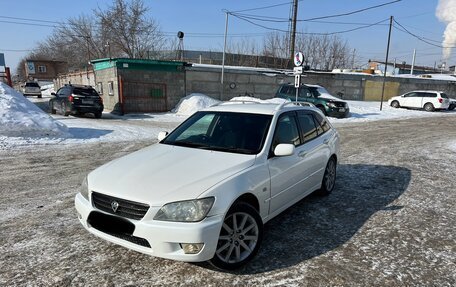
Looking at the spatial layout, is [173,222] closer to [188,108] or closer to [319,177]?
[319,177]

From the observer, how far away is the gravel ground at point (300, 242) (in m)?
3.16

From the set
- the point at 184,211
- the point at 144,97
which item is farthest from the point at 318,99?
the point at 184,211

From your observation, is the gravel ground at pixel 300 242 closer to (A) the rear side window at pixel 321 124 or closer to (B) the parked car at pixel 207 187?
(B) the parked car at pixel 207 187

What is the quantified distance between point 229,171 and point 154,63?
18398mm

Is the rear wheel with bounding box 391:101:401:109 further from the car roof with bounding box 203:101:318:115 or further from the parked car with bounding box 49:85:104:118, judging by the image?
the car roof with bounding box 203:101:318:115

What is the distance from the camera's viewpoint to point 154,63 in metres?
20.4

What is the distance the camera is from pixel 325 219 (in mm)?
4570

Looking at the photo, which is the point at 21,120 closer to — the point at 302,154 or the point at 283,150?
the point at 302,154

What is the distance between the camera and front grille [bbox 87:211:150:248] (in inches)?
117

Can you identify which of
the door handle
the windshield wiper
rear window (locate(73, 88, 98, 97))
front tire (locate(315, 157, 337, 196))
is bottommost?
front tire (locate(315, 157, 337, 196))

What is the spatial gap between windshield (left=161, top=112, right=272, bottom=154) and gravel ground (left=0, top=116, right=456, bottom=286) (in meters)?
1.15

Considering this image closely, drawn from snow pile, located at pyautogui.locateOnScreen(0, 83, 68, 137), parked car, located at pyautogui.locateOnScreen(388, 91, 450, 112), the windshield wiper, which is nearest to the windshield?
the windshield wiper

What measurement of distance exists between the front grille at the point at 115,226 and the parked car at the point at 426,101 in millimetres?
27965

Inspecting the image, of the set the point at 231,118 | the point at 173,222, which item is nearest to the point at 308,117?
the point at 231,118
